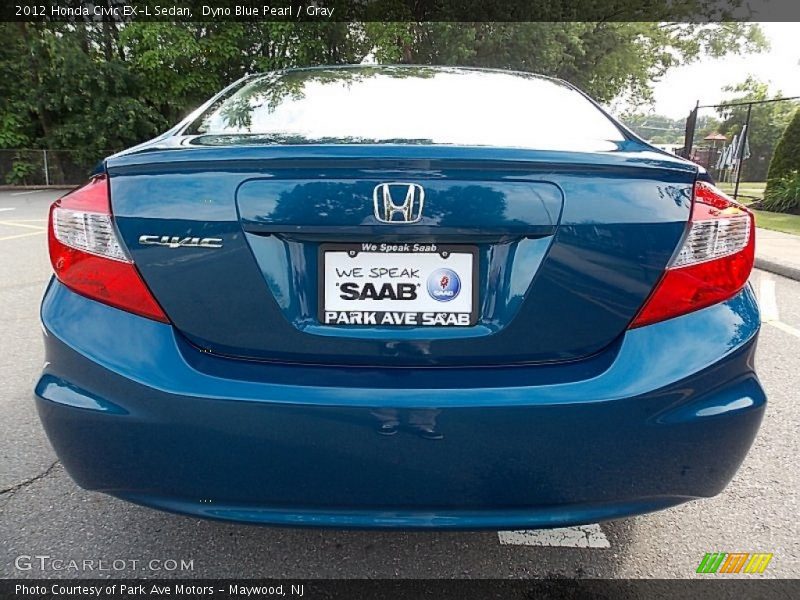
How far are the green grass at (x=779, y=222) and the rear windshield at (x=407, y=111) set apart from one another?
966 centimetres

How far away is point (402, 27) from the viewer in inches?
622

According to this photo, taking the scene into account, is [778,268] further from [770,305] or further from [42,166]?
[42,166]

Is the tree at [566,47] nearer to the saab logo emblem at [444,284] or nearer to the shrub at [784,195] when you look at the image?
the shrub at [784,195]

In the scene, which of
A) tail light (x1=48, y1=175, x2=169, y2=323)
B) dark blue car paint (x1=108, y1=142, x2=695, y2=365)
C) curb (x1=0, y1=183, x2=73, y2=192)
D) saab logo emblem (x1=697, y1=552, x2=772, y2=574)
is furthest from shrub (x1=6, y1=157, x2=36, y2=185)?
saab logo emblem (x1=697, y1=552, x2=772, y2=574)

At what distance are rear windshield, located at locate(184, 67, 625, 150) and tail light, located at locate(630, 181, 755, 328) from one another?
300 mm

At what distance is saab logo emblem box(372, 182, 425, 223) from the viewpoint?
124 centimetres

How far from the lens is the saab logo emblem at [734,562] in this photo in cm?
174

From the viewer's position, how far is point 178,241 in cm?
129

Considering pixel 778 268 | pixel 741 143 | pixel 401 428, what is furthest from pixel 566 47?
pixel 401 428

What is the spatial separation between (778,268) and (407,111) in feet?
20.5

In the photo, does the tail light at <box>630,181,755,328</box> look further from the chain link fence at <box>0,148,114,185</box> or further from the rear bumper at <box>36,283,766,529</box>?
the chain link fence at <box>0,148,114,185</box>

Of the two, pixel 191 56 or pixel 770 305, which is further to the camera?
pixel 191 56

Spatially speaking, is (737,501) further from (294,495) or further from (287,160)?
(287,160)

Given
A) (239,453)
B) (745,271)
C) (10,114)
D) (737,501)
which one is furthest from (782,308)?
(10,114)
